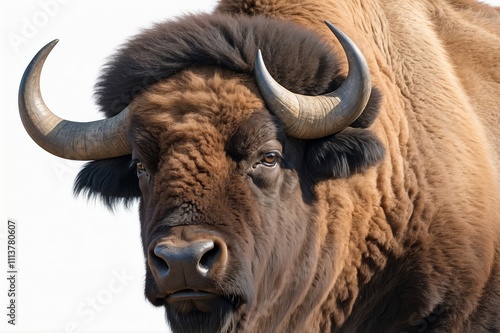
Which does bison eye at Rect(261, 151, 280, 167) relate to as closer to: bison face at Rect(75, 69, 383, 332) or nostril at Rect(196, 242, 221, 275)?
bison face at Rect(75, 69, 383, 332)

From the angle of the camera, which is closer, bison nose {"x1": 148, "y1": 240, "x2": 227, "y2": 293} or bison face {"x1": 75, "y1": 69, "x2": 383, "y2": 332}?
bison nose {"x1": 148, "y1": 240, "x2": 227, "y2": 293}

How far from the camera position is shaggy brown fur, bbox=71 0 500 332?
6832 mm

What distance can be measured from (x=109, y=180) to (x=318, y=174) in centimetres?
175

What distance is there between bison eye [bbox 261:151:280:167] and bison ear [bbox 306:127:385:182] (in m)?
0.44

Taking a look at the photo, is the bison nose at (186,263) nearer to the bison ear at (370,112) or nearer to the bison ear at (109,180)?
the bison ear at (109,180)

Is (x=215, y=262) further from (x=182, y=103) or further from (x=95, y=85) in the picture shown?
(x=95, y=85)

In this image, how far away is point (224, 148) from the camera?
22.7 ft

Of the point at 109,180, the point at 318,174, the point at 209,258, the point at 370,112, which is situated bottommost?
the point at 109,180

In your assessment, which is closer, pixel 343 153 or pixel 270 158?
pixel 270 158

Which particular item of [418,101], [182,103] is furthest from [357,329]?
[182,103]

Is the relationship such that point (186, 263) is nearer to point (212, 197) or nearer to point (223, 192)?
point (212, 197)

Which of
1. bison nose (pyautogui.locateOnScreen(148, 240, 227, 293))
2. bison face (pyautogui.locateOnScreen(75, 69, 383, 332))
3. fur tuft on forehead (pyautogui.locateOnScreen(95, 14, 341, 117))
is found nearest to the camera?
bison nose (pyautogui.locateOnScreen(148, 240, 227, 293))

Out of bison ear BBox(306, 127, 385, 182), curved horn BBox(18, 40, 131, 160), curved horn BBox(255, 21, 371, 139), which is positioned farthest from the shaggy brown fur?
curved horn BBox(18, 40, 131, 160)

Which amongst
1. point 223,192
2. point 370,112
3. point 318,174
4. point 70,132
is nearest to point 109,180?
point 70,132
